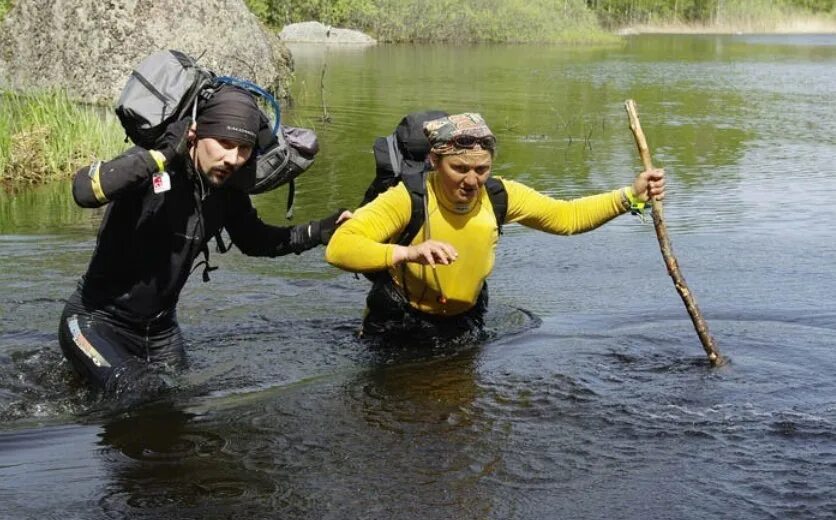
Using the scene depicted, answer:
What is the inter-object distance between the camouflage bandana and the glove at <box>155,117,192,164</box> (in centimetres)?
117

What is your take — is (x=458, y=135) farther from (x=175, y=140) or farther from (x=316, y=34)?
(x=316, y=34)

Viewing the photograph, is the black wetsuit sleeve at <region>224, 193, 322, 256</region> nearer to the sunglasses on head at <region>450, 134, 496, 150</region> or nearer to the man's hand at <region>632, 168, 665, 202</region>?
the sunglasses on head at <region>450, 134, 496, 150</region>

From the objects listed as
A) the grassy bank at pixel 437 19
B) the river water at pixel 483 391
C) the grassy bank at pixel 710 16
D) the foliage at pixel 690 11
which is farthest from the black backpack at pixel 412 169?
the foliage at pixel 690 11

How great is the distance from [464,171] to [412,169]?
0.49 metres

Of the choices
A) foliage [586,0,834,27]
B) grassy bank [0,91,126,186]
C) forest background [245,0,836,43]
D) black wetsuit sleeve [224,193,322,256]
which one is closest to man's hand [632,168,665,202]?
black wetsuit sleeve [224,193,322,256]

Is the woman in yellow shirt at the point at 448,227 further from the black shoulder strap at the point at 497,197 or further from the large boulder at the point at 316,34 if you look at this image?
the large boulder at the point at 316,34

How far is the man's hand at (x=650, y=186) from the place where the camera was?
216 inches

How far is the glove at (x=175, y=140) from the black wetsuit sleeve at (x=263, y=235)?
881 millimetres

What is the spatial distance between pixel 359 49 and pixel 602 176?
3413cm

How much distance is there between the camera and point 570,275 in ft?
28.5

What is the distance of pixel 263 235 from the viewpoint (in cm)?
554

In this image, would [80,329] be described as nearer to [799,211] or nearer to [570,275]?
[570,275]

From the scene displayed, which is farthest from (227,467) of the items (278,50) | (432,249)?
(278,50)

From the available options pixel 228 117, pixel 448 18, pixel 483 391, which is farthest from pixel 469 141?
pixel 448 18
